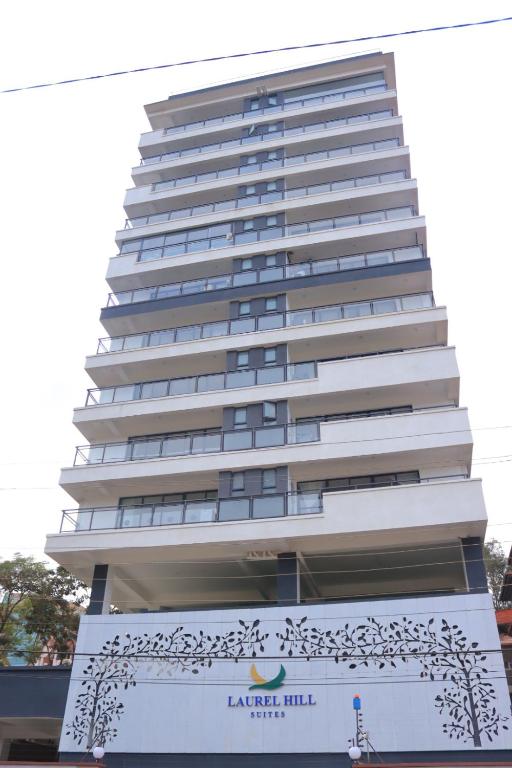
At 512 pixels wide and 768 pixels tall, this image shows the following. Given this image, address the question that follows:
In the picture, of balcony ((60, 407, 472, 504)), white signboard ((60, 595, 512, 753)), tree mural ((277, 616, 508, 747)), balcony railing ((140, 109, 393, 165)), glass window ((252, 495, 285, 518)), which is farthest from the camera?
balcony railing ((140, 109, 393, 165))

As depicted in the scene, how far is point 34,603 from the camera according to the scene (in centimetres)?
3584

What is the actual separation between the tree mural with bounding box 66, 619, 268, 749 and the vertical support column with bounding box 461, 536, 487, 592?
7331 mm

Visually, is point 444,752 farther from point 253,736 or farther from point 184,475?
point 184,475

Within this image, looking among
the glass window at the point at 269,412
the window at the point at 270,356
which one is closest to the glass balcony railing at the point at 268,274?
the window at the point at 270,356

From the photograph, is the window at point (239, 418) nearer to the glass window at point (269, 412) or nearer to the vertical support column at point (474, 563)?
the glass window at point (269, 412)

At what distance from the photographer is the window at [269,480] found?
85.6 ft

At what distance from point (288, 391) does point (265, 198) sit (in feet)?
42.8

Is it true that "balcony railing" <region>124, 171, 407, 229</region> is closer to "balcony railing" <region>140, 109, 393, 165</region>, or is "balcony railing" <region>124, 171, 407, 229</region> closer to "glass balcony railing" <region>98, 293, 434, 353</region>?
"balcony railing" <region>140, 109, 393, 165</region>

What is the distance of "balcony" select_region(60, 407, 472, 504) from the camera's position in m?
25.5

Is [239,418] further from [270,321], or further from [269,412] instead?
[270,321]

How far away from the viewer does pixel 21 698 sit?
77.6 feet

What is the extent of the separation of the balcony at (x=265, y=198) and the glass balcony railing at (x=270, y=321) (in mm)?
7851

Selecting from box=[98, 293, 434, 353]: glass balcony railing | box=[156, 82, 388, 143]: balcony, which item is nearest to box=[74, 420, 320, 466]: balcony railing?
box=[98, 293, 434, 353]: glass balcony railing

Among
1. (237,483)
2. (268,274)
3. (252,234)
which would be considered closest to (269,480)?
(237,483)
